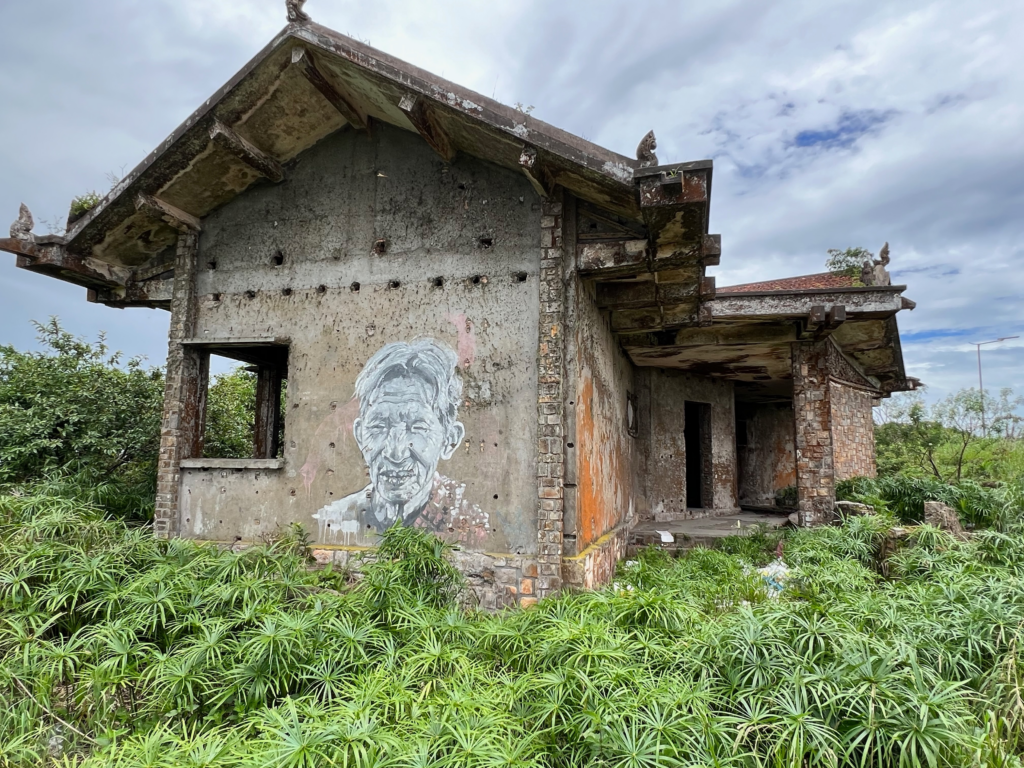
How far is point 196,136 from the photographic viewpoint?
6121mm

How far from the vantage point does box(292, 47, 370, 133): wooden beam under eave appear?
18.4 ft

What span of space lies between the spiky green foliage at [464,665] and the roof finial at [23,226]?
3.14m

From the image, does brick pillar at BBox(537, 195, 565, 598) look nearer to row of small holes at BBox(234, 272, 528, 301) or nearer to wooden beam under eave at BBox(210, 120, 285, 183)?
row of small holes at BBox(234, 272, 528, 301)

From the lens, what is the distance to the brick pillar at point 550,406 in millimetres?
5379

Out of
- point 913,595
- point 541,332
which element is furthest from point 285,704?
point 913,595

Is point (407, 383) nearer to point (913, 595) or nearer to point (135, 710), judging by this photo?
point (135, 710)

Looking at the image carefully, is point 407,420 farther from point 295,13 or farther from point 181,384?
point 295,13

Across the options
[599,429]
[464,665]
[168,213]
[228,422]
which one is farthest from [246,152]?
[228,422]

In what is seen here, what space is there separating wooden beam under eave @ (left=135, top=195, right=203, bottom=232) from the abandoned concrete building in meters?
0.03

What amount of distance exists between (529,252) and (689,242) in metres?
1.49

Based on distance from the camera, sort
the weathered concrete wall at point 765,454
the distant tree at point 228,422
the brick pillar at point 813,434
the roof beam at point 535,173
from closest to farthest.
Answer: the roof beam at point 535,173 < the brick pillar at point 813,434 < the distant tree at point 228,422 < the weathered concrete wall at point 765,454

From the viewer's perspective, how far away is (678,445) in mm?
12055

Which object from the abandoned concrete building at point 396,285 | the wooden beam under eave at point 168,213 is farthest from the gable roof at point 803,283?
the wooden beam under eave at point 168,213

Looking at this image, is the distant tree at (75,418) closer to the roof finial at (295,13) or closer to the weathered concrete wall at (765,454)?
the roof finial at (295,13)
